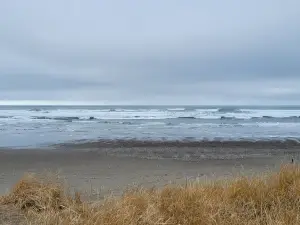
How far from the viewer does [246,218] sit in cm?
434

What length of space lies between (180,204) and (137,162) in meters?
8.30

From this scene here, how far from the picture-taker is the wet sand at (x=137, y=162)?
9305mm

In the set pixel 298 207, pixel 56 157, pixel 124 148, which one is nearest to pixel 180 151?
pixel 124 148

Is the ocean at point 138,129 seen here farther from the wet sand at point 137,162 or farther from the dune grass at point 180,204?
the dune grass at point 180,204

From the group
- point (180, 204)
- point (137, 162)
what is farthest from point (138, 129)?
point (180, 204)

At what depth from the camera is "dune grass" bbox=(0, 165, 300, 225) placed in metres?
4.01

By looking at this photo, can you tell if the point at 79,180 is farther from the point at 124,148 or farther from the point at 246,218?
the point at 124,148

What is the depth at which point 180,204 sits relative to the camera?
4.48 meters

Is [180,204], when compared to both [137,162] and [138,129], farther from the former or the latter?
[138,129]

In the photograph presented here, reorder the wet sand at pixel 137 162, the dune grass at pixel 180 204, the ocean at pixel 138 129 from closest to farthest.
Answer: the dune grass at pixel 180 204, the wet sand at pixel 137 162, the ocean at pixel 138 129

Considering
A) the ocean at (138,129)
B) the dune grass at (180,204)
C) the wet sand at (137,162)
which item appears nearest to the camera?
the dune grass at (180,204)

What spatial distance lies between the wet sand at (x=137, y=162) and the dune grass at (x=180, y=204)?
2470mm

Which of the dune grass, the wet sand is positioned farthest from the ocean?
the dune grass

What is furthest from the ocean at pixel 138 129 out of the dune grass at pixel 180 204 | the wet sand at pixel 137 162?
the dune grass at pixel 180 204
